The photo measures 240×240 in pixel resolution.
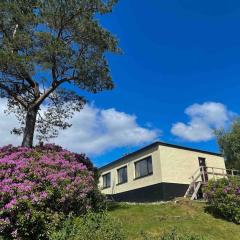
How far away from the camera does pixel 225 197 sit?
1903cm

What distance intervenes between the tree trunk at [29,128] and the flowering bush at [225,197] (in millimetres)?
10342

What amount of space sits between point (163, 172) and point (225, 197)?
798 cm

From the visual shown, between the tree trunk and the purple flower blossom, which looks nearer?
the purple flower blossom

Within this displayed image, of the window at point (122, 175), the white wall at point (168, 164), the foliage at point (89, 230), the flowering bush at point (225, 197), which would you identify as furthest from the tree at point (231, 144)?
the foliage at point (89, 230)

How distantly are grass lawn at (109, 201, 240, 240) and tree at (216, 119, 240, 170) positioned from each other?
75.4 ft

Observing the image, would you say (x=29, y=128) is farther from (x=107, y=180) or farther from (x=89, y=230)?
(x=107, y=180)

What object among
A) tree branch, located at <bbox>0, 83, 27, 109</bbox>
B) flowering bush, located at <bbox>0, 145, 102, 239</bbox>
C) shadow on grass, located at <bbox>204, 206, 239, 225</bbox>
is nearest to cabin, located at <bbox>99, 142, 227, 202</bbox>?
shadow on grass, located at <bbox>204, 206, 239, 225</bbox>

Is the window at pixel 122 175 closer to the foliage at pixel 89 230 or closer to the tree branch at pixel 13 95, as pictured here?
the tree branch at pixel 13 95

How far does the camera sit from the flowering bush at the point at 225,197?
18.5m

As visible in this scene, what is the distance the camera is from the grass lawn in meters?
14.8

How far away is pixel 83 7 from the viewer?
60.5 ft

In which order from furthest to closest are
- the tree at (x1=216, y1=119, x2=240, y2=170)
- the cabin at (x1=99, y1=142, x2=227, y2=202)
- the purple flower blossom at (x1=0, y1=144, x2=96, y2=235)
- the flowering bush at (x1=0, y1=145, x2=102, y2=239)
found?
the tree at (x1=216, y1=119, x2=240, y2=170) < the cabin at (x1=99, y1=142, x2=227, y2=202) < the purple flower blossom at (x1=0, y1=144, x2=96, y2=235) < the flowering bush at (x1=0, y1=145, x2=102, y2=239)

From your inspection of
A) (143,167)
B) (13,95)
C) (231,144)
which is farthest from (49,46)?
(231,144)

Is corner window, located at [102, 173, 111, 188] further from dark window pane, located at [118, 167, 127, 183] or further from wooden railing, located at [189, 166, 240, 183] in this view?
wooden railing, located at [189, 166, 240, 183]
